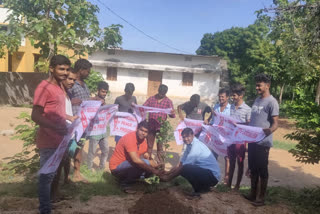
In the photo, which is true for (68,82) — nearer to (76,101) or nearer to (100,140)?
(76,101)

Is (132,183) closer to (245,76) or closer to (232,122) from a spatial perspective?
(232,122)

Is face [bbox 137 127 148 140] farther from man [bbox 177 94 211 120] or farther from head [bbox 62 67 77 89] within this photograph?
man [bbox 177 94 211 120]

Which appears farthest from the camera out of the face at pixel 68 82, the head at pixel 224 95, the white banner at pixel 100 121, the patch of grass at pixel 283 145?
the patch of grass at pixel 283 145

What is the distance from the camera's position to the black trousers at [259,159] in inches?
147

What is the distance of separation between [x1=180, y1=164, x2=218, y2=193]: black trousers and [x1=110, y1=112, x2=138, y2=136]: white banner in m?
Answer: 1.26

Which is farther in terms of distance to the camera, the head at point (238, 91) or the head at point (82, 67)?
the head at point (238, 91)

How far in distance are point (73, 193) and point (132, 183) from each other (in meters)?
0.88

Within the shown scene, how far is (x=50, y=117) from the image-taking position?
2809 mm

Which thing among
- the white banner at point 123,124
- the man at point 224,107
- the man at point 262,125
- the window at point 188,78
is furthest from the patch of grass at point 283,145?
the window at point 188,78

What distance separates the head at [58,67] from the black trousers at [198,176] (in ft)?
7.06

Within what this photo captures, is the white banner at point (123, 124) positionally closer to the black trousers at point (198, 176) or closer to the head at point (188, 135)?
the head at point (188, 135)

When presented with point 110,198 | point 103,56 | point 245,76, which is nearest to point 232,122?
point 110,198

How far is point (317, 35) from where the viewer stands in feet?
17.9

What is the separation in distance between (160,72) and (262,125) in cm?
1544
